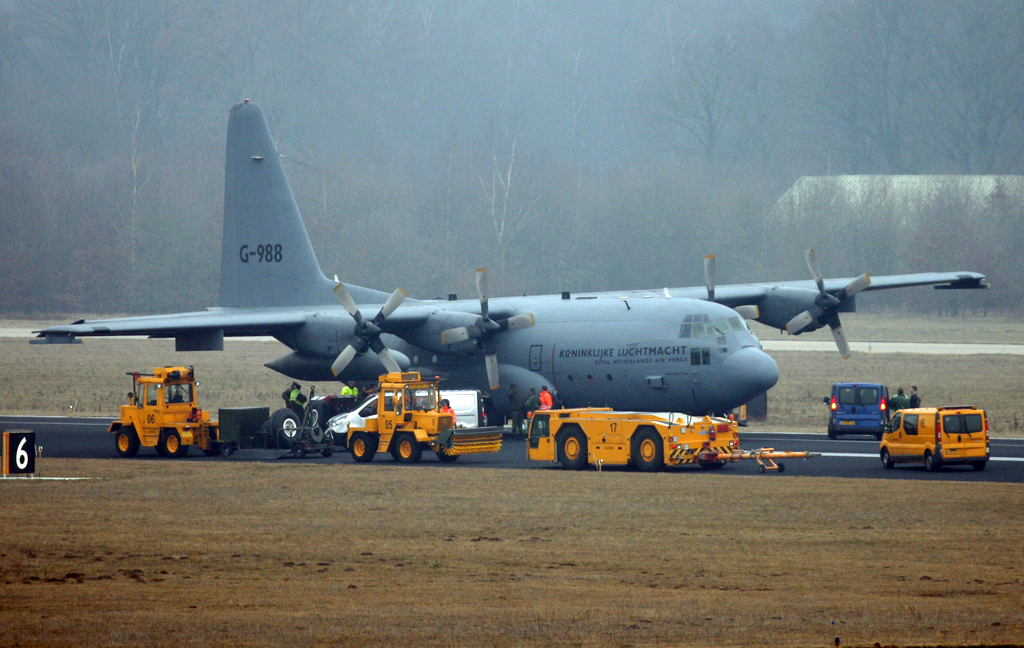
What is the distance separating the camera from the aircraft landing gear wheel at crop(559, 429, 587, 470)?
90.0ft

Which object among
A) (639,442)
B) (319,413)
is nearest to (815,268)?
(639,442)

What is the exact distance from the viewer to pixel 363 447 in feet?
97.3

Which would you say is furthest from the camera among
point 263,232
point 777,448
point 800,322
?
point 263,232

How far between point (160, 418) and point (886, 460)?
1844 cm

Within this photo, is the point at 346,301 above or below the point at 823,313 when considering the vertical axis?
above

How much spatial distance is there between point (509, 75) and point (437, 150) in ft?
68.6

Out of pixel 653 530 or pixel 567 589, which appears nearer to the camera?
pixel 567 589

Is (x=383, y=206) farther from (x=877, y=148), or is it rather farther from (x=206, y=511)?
(x=206, y=511)

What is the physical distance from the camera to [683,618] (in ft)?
41.5

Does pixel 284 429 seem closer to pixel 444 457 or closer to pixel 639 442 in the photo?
pixel 444 457

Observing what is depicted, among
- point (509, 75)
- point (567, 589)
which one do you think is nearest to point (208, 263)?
point (509, 75)

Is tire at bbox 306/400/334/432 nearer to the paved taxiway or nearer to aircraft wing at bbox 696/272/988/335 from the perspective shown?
the paved taxiway

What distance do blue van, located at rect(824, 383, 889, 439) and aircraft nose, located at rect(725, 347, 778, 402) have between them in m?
5.19

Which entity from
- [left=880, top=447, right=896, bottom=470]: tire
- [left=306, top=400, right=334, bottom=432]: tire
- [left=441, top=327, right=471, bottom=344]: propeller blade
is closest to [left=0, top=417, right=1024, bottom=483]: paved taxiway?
[left=880, top=447, right=896, bottom=470]: tire
